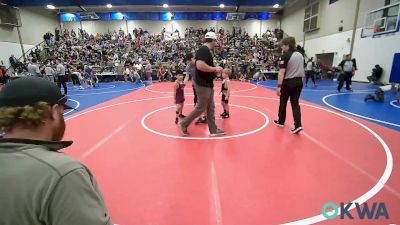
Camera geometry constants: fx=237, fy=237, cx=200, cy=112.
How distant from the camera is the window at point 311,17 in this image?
2073cm

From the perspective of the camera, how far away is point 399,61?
10.1 meters

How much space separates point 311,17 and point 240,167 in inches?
875

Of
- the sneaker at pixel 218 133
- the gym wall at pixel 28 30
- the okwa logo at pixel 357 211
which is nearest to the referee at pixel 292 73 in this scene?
the sneaker at pixel 218 133

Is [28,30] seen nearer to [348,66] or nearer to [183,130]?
[183,130]

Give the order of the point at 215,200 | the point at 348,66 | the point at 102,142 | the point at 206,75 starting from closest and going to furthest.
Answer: the point at 215,200 → the point at 206,75 → the point at 102,142 → the point at 348,66

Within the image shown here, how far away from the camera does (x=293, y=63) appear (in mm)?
4984

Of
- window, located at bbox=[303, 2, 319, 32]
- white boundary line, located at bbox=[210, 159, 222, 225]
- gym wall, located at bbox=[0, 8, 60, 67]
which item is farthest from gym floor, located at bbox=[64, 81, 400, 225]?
gym wall, located at bbox=[0, 8, 60, 67]

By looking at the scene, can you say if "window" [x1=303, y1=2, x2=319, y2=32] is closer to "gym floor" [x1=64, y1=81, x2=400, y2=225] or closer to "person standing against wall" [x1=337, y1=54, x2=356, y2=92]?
"person standing against wall" [x1=337, y1=54, x2=356, y2=92]

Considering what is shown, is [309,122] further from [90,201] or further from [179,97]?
[90,201]

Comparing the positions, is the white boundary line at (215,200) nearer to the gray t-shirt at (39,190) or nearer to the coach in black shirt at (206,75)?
the coach in black shirt at (206,75)

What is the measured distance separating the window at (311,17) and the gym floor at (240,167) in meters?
17.4

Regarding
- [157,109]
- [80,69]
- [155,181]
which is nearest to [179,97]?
[157,109]

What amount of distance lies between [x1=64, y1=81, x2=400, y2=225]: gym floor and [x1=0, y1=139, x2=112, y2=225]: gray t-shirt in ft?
5.76

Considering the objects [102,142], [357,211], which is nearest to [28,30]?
[102,142]
